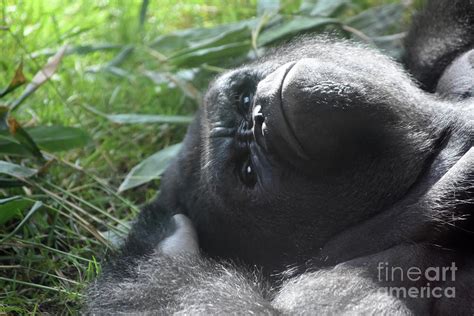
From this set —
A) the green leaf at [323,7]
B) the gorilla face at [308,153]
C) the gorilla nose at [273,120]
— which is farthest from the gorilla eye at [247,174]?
the green leaf at [323,7]

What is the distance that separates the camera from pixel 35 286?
107 inches

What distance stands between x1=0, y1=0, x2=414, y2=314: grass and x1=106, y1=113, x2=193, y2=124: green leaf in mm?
140

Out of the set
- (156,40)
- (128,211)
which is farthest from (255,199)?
(156,40)

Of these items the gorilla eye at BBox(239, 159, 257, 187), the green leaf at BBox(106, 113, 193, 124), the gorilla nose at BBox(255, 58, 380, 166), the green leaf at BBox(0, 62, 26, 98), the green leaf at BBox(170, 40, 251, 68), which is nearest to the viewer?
the gorilla nose at BBox(255, 58, 380, 166)

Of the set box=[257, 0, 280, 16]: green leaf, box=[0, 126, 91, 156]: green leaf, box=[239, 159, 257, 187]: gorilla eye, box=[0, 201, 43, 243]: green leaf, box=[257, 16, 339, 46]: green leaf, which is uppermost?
box=[257, 0, 280, 16]: green leaf

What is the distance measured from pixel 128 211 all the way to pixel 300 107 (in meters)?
1.35

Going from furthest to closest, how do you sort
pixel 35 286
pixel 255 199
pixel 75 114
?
pixel 75 114 < pixel 35 286 < pixel 255 199

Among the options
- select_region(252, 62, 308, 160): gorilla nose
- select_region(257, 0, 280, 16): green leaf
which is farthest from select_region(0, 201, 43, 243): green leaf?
select_region(257, 0, 280, 16): green leaf

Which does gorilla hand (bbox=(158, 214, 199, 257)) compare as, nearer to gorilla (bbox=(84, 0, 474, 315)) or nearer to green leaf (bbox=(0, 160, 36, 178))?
gorilla (bbox=(84, 0, 474, 315))

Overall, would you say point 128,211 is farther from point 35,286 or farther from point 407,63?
point 407,63

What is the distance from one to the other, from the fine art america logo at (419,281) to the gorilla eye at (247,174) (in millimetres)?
594

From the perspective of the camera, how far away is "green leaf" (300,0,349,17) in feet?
13.2

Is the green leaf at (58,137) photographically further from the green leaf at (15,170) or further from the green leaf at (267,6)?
the green leaf at (267,6)

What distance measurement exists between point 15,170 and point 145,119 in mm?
767
